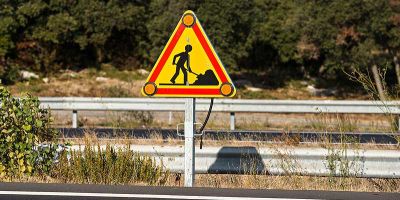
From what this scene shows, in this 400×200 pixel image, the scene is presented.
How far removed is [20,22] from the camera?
32.5 meters

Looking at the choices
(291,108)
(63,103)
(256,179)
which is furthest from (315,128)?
(256,179)

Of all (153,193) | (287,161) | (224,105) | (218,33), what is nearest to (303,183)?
(287,161)

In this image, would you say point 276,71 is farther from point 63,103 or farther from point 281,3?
point 63,103

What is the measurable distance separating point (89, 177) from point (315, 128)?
10.00m

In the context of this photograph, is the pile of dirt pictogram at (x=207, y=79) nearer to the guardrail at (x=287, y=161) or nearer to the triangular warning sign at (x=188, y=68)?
the triangular warning sign at (x=188, y=68)

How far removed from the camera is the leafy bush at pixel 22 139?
7543mm

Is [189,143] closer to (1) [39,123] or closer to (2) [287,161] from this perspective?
(2) [287,161]

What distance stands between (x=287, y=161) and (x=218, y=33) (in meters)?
Answer: 23.4

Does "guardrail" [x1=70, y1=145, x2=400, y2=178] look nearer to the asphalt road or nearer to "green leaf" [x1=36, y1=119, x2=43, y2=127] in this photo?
"green leaf" [x1=36, y1=119, x2=43, y2=127]

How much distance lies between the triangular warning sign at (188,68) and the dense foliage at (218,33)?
2117 cm

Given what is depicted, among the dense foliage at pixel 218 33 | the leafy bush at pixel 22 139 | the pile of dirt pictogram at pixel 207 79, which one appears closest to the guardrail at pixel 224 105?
the leafy bush at pixel 22 139

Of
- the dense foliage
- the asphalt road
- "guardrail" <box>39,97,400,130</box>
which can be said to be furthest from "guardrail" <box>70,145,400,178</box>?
the dense foliage

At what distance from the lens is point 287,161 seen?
748cm

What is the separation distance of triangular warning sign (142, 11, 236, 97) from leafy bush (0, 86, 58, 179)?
173cm
